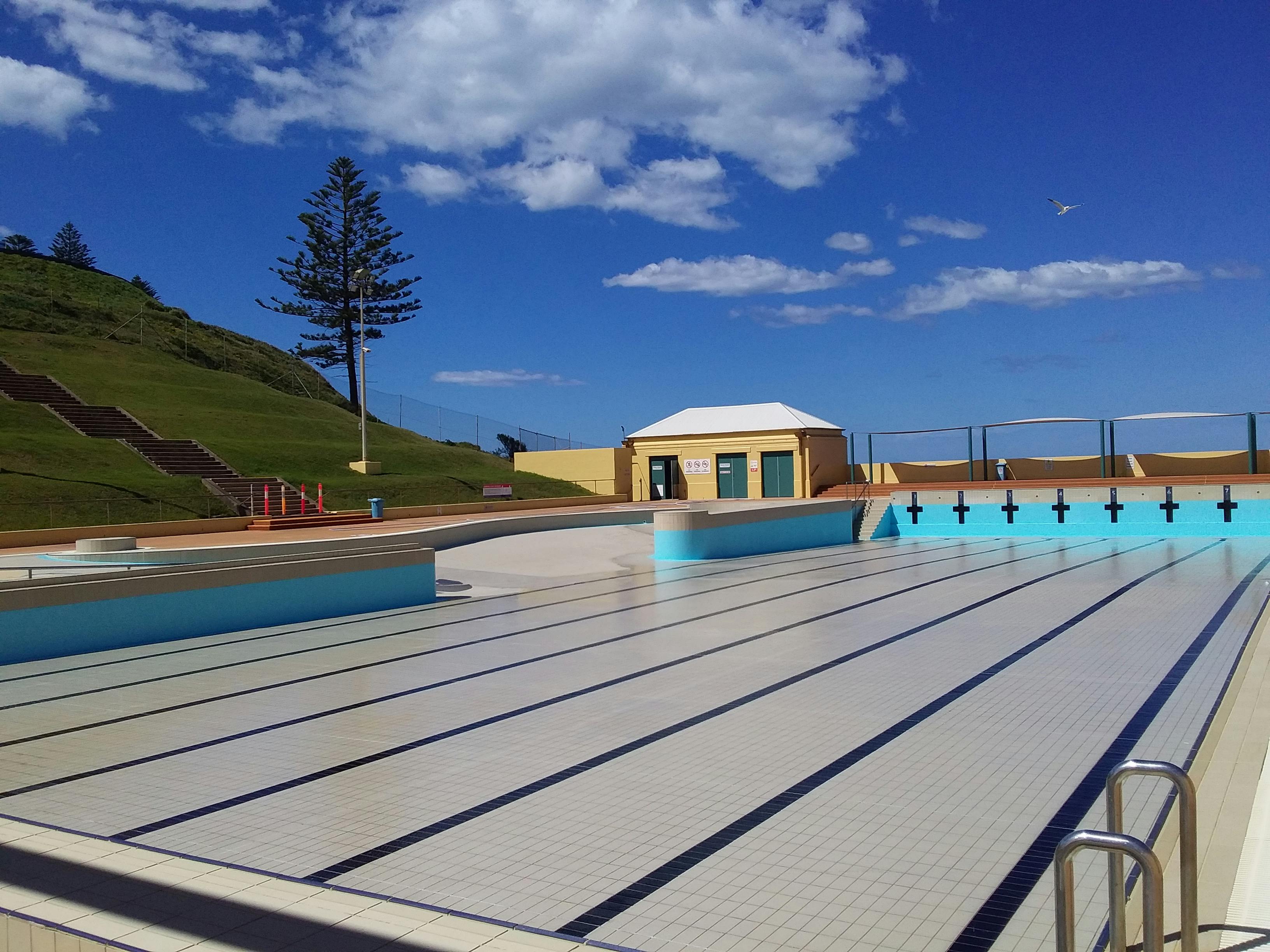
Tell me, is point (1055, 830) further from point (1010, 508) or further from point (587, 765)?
point (1010, 508)

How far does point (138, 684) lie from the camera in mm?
9289

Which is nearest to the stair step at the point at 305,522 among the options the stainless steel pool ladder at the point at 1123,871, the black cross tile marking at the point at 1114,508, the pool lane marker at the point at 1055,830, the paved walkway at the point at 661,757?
the paved walkway at the point at 661,757

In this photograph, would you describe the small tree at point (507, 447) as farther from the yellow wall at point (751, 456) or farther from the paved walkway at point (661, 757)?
the paved walkway at point (661, 757)

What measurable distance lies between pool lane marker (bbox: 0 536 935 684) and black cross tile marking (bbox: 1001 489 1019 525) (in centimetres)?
893

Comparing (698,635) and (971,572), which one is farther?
(971,572)

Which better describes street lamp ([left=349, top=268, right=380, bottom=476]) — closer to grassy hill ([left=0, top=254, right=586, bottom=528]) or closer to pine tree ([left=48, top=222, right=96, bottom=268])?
grassy hill ([left=0, top=254, right=586, bottom=528])

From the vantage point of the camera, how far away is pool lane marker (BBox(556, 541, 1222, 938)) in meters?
4.10

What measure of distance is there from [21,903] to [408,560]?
1168cm

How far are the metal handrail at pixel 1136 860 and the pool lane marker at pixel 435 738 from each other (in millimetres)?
4343

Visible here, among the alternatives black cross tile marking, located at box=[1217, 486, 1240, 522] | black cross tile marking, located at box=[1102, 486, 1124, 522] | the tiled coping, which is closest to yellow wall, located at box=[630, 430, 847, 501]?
black cross tile marking, located at box=[1102, 486, 1124, 522]

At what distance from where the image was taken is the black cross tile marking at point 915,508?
32000mm

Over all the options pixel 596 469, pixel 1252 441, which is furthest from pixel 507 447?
pixel 1252 441

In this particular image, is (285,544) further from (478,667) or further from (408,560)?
(478,667)

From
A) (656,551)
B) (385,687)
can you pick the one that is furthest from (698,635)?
(656,551)
